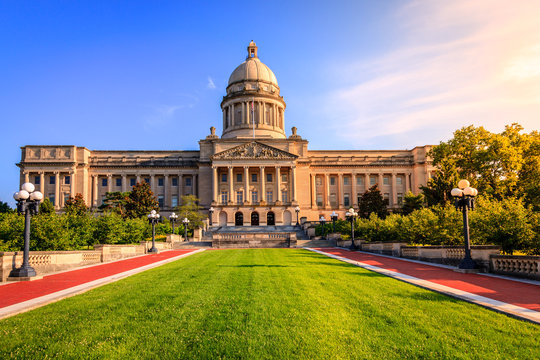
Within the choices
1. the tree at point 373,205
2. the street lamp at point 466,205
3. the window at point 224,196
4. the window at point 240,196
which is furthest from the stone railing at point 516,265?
the window at point 224,196

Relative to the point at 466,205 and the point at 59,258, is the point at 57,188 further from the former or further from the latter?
the point at 466,205

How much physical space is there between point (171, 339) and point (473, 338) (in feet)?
17.1

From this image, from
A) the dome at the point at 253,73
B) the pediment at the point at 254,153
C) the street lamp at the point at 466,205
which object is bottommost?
the street lamp at the point at 466,205

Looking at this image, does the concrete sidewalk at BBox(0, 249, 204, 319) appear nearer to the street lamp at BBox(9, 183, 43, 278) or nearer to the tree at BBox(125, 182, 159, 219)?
the street lamp at BBox(9, 183, 43, 278)

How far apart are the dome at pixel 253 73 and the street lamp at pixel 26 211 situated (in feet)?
247

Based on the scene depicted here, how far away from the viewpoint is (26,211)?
54.1ft

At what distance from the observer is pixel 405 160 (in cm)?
8288

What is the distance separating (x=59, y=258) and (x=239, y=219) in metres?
52.2

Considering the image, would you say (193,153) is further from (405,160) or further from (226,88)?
(405,160)

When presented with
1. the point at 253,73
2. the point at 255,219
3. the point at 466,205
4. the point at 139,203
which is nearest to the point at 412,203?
the point at 255,219

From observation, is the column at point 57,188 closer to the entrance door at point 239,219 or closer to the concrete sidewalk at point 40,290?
the entrance door at point 239,219

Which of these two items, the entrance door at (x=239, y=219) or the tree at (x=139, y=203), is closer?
the tree at (x=139, y=203)

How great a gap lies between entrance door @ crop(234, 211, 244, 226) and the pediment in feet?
34.8

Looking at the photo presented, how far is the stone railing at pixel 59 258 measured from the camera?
15.8 metres
